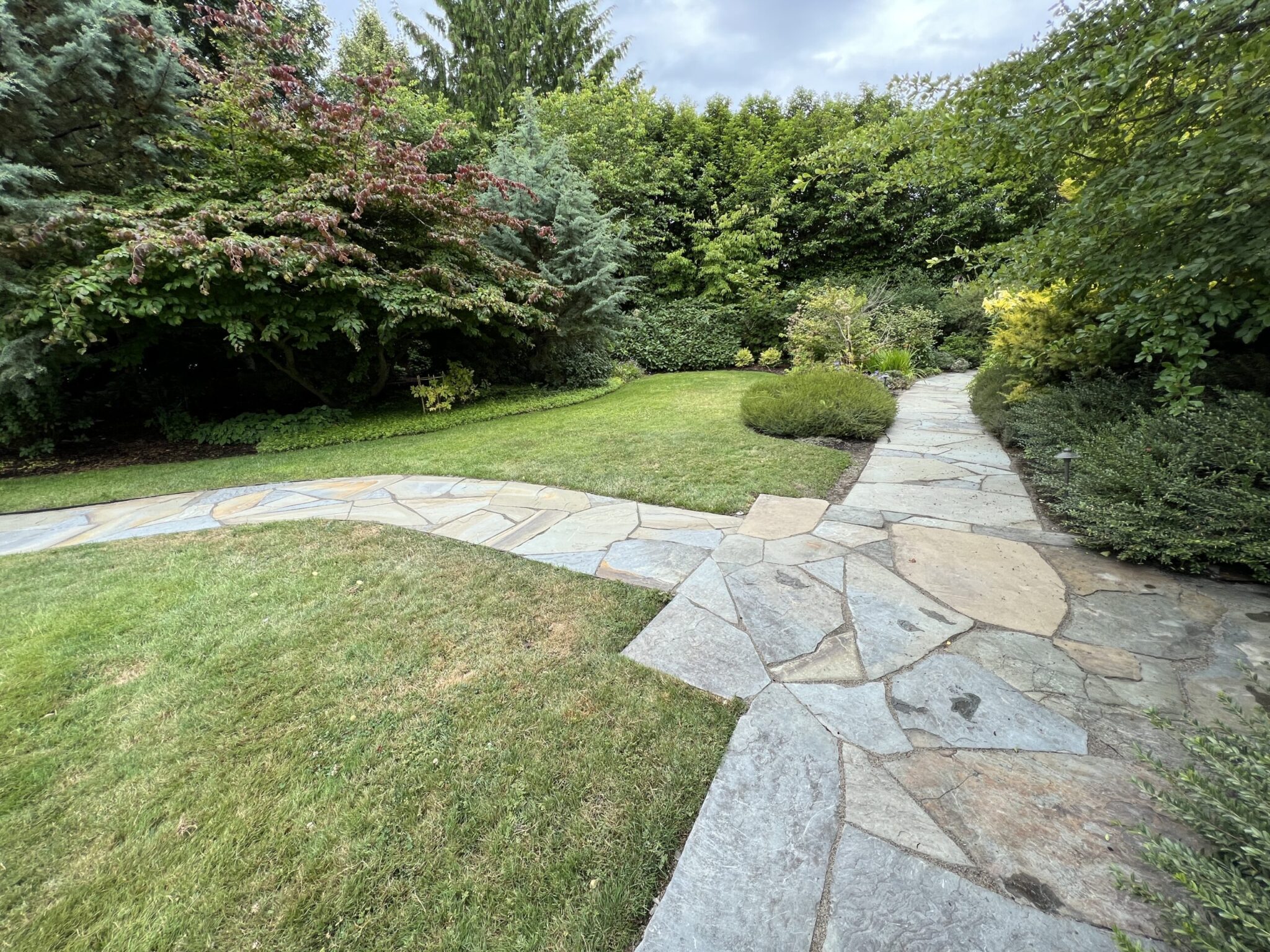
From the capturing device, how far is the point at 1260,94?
175 centimetres

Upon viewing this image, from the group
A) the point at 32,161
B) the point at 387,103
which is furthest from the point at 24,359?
the point at 387,103

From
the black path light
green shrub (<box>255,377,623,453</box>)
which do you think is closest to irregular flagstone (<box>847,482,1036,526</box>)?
the black path light

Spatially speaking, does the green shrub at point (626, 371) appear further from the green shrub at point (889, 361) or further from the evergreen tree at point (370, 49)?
the evergreen tree at point (370, 49)

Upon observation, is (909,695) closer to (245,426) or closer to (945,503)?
(945,503)

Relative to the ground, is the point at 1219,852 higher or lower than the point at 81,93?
lower

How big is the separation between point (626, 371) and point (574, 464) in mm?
6293

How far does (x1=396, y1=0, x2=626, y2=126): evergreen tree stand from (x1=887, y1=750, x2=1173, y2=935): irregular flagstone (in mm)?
17011

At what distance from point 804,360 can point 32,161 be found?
403 inches

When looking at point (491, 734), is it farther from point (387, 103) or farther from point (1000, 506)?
point (387, 103)

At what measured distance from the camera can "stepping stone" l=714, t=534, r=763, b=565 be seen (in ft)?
8.33

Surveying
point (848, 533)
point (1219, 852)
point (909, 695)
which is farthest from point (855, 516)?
point (1219, 852)

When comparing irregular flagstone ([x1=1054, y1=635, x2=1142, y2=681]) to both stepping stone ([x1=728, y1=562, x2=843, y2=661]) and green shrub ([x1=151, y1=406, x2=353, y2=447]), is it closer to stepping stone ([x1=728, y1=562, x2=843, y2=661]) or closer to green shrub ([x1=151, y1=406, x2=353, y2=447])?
stepping stone ([x1=728, y1=562, x2=843, y2=661])

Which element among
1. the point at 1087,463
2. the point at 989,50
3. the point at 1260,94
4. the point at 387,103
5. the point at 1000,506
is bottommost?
the point at 1000,506

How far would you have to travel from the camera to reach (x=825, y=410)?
191 inches
